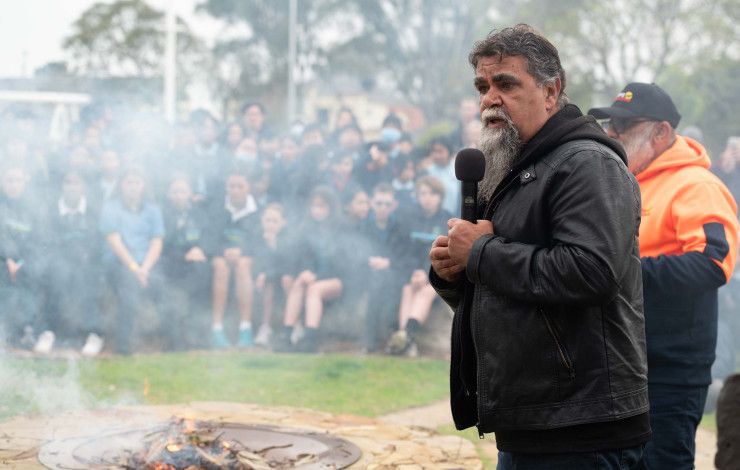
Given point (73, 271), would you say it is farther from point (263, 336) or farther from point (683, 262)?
point (683, 262)

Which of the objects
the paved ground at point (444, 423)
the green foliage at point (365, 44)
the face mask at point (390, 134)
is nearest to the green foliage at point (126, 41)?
the green foliage at point (365, 44)

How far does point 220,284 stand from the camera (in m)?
9.06

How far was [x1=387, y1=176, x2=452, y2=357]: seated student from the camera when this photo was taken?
873cm

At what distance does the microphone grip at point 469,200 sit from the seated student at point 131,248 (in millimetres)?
6157

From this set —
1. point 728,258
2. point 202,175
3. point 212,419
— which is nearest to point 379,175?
point 202,175

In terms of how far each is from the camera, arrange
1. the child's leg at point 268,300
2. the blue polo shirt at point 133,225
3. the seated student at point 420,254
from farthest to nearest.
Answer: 1. the child's leg at point 268,300
2. the seated student at point 420,254
3. the blue polo shirt at point 133,225

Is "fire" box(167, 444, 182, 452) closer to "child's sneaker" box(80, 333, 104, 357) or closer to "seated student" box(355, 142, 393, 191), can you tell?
"child's sneaker" box(80, 333, 104, 357)

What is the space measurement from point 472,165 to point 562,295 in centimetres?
50

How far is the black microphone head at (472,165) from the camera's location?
2.66 m

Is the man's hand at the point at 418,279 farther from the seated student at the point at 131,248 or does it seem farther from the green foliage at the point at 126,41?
the green foliage at the point at 126,41

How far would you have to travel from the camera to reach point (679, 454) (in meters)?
3.41

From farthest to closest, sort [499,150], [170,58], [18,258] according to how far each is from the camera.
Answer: [170,58] → [18,258] → [499,150]

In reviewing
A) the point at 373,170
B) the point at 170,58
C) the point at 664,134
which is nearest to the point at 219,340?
the point at 373,170

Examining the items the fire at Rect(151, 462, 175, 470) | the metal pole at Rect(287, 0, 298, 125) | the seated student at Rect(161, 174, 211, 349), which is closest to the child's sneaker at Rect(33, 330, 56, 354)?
the seated student at Rect(161, 174, 211, 349)
